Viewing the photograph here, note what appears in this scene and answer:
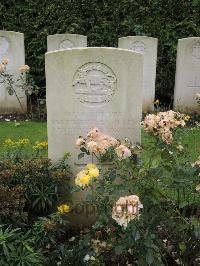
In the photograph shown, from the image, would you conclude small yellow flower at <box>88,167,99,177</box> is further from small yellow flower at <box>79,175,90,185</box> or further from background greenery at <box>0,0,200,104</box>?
background greenery at <box>0,0,200,104</box>

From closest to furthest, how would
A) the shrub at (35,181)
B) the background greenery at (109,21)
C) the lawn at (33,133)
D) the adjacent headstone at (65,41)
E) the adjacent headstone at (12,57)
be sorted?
the shrub at (35,181) → the lawn at (33,133) → the adjacent headstone at (12,57) → the adjacent headstone at (65,41) → the background greenery at (109,21)

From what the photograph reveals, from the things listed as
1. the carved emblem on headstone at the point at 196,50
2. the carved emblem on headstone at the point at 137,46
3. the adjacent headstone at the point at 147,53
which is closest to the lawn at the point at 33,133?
the adjacent headstone at the point at 147,53

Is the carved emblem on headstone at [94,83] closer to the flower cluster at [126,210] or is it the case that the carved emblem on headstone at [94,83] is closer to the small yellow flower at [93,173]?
the small yellow flower at [93,173]

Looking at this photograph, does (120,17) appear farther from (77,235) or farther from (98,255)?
(98,255)

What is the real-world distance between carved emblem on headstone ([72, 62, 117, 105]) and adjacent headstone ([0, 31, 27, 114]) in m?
4.48

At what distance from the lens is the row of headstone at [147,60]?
25.0 ft

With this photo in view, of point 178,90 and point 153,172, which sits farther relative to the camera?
point 178,90

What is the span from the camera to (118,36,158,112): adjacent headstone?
789cm

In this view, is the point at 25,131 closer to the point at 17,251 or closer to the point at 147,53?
the point at 147,53

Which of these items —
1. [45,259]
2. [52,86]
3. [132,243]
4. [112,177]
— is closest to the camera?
[132,243]

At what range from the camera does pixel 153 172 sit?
Answer: 266 cm

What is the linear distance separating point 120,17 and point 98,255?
23.3 ft

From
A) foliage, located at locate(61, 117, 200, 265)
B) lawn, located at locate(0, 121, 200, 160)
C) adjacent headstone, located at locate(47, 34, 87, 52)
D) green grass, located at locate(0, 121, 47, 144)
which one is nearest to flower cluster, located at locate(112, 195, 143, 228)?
foliage, located at locate(61, 117, 200, 265)

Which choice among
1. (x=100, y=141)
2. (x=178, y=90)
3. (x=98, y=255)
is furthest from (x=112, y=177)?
(x=178, y=90)
